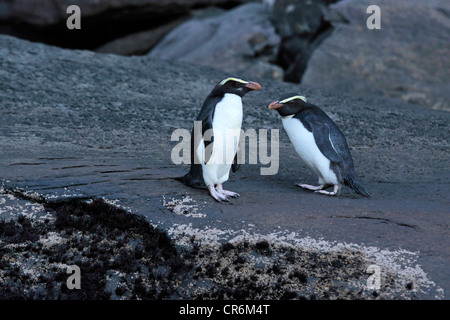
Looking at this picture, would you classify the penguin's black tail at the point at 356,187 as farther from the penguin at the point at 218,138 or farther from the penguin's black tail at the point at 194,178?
the penguin's black tail at the point at 194,178

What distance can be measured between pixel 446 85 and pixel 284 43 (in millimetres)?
3029

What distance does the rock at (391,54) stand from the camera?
12.0 metres

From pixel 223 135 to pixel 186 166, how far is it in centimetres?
89

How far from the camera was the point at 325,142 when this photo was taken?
20.1 feet

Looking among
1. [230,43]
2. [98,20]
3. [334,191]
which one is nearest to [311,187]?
[334,191]

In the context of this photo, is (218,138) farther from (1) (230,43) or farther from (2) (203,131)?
(1) (230,43)

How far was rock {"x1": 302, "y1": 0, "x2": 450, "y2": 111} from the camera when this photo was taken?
1198 cm

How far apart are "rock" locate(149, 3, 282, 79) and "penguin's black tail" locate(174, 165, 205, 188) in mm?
6218

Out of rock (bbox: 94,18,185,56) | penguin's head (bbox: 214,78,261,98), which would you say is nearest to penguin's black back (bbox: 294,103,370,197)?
penguin's head (bbox: 214,78,261,98)

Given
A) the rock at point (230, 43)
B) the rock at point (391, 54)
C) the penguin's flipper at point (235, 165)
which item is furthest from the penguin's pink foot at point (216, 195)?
the rock at point (391, 54)

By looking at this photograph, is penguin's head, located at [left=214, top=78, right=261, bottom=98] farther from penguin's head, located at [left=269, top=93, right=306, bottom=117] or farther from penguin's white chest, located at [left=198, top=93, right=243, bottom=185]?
penguin's head, located at [left=269, top=93, right=306, bottom=117]

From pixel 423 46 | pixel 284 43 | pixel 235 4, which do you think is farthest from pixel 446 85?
pixel 235 4
